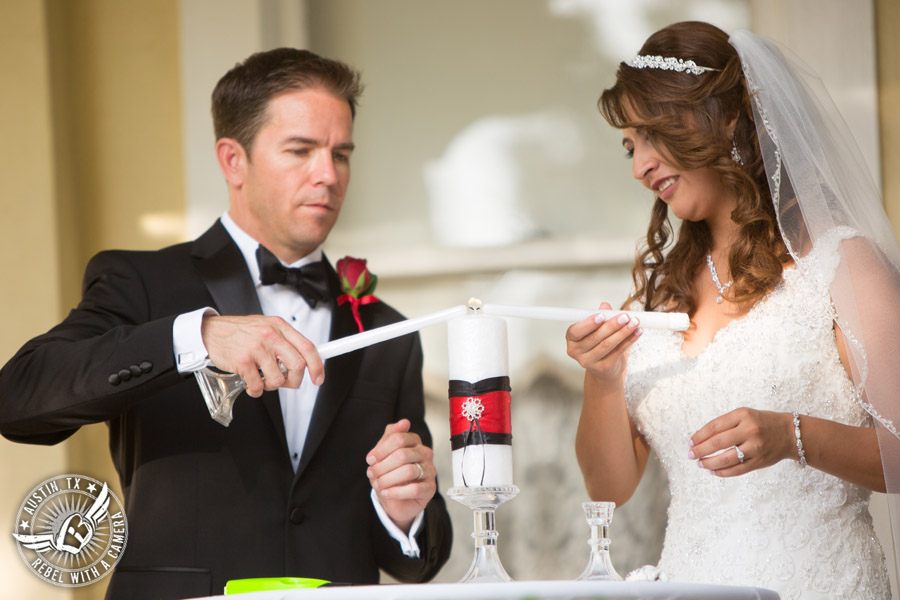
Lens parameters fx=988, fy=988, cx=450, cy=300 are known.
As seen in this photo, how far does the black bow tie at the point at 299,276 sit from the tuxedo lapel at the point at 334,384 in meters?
0.07

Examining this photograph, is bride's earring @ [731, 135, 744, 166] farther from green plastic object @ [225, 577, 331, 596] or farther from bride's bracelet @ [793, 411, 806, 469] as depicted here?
green plastic object @ [225, 577, 331, 596]

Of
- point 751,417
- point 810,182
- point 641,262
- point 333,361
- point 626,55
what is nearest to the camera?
point 751,417

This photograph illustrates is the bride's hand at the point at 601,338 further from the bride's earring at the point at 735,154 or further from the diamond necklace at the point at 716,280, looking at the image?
the bride's earring at the point at 735,154

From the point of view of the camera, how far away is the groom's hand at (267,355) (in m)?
1.76

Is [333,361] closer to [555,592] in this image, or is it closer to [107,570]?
[107,570]

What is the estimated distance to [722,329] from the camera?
7.61 feet

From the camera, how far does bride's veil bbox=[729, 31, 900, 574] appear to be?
200 cm

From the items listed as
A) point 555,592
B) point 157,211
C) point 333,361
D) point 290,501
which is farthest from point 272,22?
point 555,592

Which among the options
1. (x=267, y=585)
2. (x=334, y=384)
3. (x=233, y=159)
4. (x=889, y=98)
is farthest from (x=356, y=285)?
(x=889, y=98)

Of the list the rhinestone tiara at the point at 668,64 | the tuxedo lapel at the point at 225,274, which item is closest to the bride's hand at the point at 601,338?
the rhinestone tiara at the point at 668,64

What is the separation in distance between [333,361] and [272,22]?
1590mm

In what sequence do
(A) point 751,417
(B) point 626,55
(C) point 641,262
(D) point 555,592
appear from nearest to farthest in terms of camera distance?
(D) point 555,592 < (A) point 751,417 < (C) point 641,262 < (B) point 626,55

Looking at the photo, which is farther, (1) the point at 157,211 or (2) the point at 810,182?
(1) the point at 157,211

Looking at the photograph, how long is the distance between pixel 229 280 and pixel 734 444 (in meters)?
1.24
